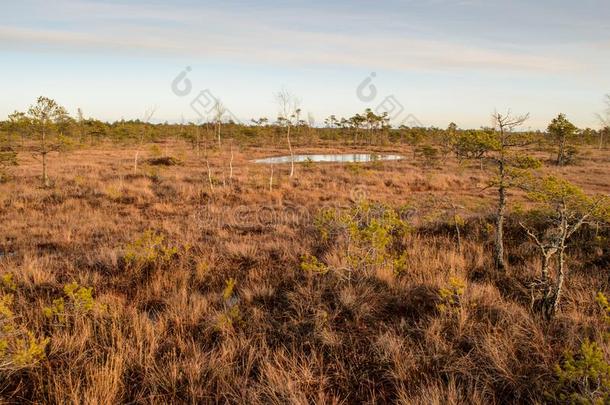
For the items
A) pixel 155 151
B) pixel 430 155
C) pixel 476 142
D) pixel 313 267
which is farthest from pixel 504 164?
pixel 155 151

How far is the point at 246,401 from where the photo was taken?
313 cm

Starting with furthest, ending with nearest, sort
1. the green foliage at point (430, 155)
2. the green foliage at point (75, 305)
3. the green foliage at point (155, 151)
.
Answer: the green foliage at point (155, 151) < the green foliage at point (430, 155) < the green foliage at point (75, 305)

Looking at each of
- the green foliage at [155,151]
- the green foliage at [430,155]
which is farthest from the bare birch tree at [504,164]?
the green foliage at [155,151]

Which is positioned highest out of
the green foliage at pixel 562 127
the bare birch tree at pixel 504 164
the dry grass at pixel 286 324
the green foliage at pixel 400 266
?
the green foliage at pixel 562 127

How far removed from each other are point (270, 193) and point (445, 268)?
37.7 ft

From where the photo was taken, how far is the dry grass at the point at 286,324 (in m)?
3.30

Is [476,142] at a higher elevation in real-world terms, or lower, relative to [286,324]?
higher

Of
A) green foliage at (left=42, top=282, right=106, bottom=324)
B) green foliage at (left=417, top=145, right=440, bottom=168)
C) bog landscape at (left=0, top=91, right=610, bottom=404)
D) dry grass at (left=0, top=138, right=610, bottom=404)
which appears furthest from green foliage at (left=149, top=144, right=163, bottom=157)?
green foliage at (left=42, top=282, right=106, bottom=324)

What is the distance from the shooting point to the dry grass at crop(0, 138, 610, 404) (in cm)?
330

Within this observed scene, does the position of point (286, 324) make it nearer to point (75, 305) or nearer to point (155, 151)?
point (75, 305)

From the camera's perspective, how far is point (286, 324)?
451cm

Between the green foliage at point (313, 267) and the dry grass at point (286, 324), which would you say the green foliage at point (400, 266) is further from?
the green foliage at point (313, 267)

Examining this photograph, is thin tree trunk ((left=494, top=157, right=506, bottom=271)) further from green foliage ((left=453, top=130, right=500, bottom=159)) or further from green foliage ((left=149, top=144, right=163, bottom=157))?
green foliage ((left=149, top=144, right=163, bottom=157))

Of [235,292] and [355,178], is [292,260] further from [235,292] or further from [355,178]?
[355,178]
